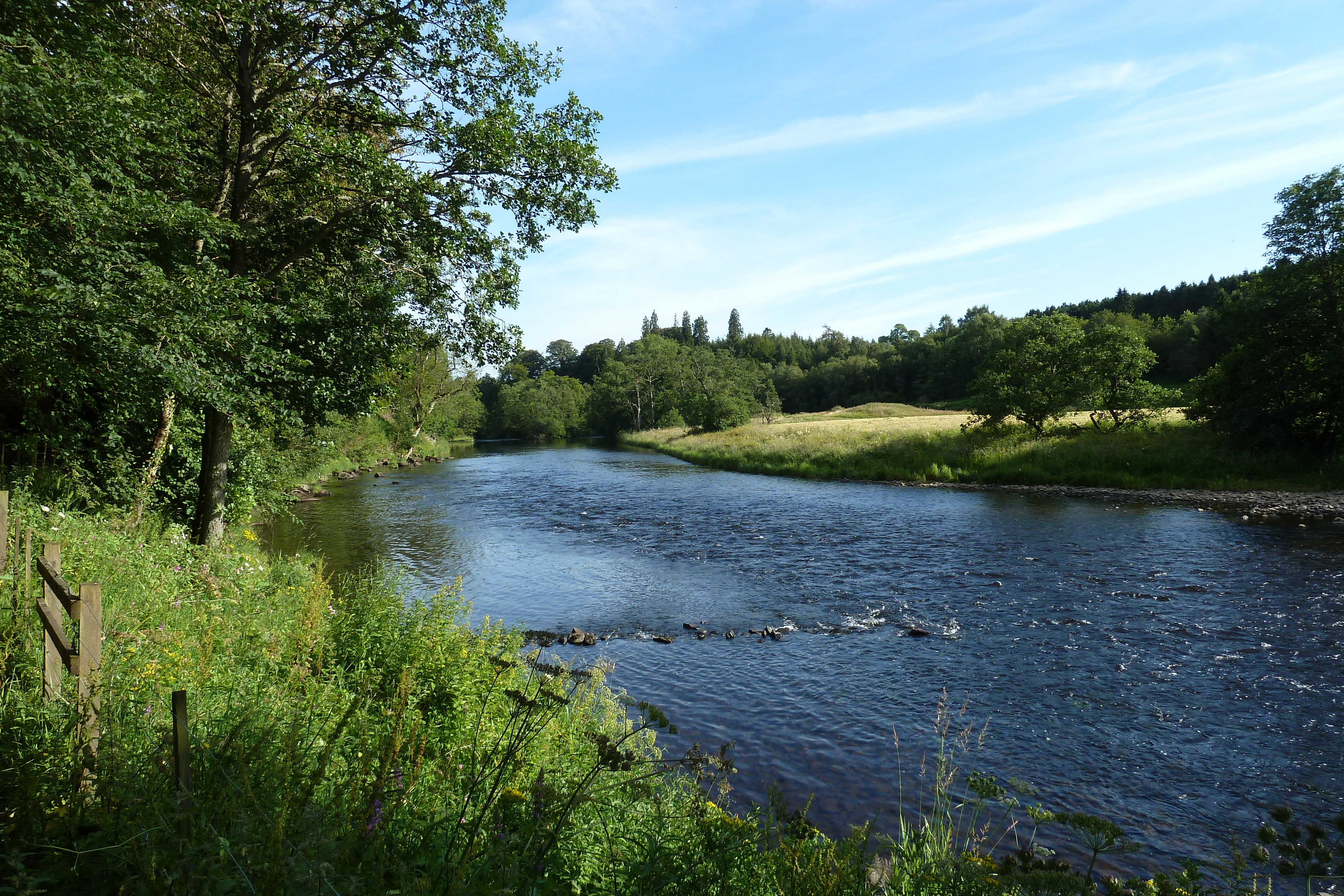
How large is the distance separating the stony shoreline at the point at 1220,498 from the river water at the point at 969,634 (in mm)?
1642

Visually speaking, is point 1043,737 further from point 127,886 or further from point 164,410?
point 164,410

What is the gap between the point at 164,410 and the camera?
1230 centimetres

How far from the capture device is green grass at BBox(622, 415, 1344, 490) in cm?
2656

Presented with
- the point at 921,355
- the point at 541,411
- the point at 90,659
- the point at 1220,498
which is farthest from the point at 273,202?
the point at 921,355

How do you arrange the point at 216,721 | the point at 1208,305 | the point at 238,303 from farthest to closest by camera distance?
1. the point at 1208,305
2. the point at 238,303
3. the point at 216,721

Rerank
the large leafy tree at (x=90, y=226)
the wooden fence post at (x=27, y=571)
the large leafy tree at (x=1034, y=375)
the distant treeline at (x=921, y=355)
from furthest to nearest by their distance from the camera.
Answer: the distant treeline at (x=921, y=355) → the large leafy tree at (x=1034, y=375) → the large leafy tree at (x=90, y=226) → the wooden fence post at (x=27, y=571)

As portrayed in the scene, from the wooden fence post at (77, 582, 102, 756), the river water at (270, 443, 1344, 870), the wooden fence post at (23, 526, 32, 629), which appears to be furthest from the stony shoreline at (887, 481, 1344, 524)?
the wooden fence post at (23, 526, 32, 629)

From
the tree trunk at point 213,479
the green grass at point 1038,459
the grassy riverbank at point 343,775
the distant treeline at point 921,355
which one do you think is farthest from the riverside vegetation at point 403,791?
the distant treeline at point 921,355

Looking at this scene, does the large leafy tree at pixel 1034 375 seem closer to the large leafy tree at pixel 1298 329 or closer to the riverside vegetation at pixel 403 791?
the large leafy tree at pixel 1298 329

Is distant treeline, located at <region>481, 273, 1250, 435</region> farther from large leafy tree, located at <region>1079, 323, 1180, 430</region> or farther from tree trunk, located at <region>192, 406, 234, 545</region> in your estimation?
tree trunk, located at <region>192, 406, 234, 545</region>

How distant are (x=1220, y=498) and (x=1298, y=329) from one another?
25.8ft

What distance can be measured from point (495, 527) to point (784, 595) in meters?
12.2

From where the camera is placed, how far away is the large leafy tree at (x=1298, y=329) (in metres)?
25.4

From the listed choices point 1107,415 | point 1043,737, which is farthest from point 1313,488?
point 1043,737
